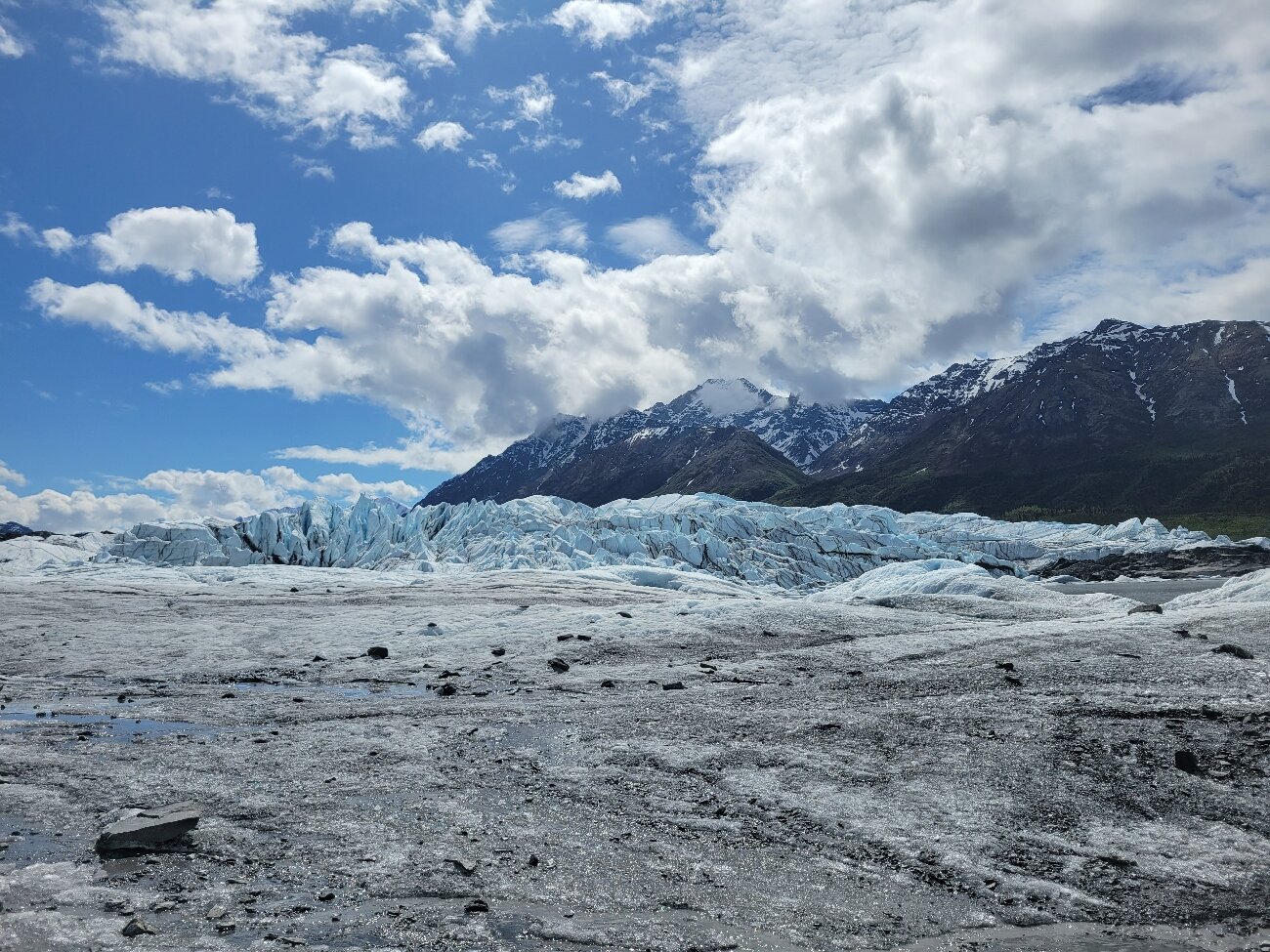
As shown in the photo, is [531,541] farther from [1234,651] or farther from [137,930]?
[137,930]

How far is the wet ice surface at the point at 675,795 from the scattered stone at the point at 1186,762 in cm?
11

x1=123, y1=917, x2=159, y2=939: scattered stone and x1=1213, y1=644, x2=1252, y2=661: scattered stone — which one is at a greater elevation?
x1=1213, y1=644, x2=1252, y2=661: scattered stone

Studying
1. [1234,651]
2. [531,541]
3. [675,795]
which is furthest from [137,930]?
[531,541]

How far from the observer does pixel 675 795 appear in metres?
10.7

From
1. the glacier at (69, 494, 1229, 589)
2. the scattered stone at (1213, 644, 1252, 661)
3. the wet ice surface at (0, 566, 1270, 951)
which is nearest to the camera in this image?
the wet ice surface at (0, 566, 1270, 951)

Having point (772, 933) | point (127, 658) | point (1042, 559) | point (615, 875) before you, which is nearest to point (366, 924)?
point (615, 875)

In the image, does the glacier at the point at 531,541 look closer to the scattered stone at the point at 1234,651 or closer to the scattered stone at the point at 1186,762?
the scattered stone at the point at 1234,651

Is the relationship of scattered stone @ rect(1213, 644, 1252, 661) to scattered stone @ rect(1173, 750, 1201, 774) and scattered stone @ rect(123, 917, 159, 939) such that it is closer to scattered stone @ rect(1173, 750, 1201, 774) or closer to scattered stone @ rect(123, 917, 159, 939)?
scattered stone @ rect(1173, 750, 1201, 774)

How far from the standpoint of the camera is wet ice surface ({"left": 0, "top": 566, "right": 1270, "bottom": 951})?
7238 millimetres

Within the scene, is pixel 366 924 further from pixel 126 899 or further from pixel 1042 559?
pixel 1042 559

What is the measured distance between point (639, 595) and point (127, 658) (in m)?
22.1

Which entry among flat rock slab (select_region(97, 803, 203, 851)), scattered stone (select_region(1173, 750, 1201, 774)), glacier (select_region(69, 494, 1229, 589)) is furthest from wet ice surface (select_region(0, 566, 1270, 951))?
glacier (select_region(69, 494, 1229, 589))

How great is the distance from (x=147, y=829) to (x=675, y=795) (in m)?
6.17

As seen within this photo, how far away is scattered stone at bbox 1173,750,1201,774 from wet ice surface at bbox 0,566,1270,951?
0.11 metres
